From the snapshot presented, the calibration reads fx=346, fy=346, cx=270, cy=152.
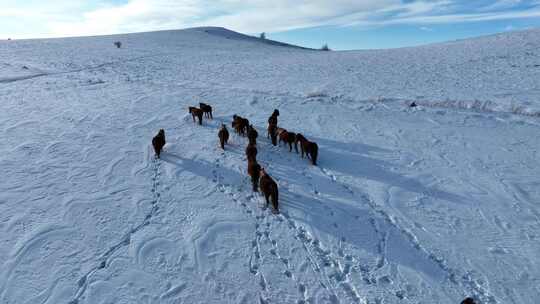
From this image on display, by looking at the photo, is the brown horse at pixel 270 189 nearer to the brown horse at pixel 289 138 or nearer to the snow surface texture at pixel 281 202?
the snow surface texture at pixel 281 202

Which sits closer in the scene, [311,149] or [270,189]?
[270,189]

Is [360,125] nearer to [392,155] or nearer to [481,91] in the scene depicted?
[392,155]

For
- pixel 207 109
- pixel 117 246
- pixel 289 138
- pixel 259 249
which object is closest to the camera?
pixel 117 246

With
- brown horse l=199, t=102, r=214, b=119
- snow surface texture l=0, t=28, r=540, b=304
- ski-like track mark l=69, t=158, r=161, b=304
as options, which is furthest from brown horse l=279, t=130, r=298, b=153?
brown horse l=199, t=102, r=214, b=119

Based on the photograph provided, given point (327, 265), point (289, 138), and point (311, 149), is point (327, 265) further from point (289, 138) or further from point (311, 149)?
point (289, 138)

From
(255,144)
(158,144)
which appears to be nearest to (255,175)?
(255,144)


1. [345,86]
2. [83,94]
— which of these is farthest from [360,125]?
[83,94]
